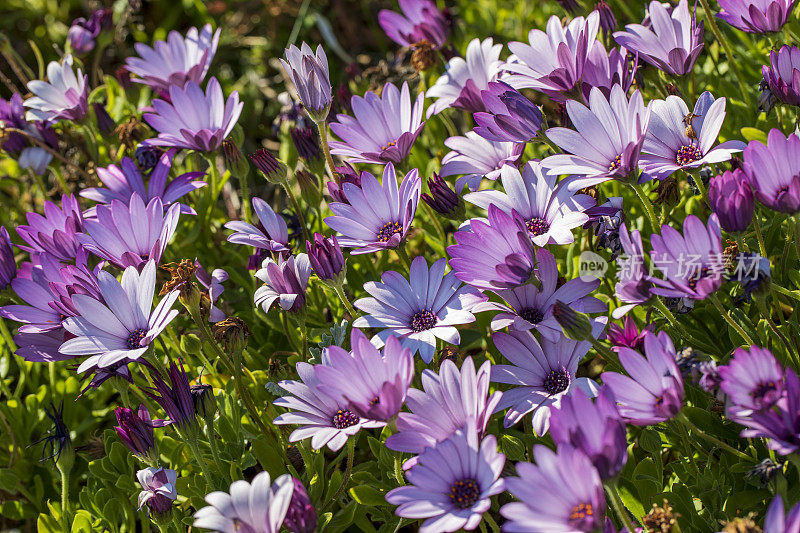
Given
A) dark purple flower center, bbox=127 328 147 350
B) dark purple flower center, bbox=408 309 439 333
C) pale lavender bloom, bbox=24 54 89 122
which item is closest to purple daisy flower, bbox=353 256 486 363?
dark purple flower center, bbox=408 309 439 333

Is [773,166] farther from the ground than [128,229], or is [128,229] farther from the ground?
[773,166]

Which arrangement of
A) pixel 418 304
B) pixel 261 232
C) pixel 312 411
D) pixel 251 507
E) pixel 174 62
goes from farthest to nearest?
pixel 174 62 < pixel 261 232 < pixel 418 304 < pixel 312 411 < pixel 251 507

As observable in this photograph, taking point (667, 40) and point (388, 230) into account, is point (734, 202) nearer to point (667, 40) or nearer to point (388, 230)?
point (667, 40)

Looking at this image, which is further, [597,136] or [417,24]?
[417,24]

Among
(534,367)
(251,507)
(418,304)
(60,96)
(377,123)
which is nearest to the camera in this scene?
(251,507)

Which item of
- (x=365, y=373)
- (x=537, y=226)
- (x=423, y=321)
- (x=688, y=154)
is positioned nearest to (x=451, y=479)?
(x=365, y=373)

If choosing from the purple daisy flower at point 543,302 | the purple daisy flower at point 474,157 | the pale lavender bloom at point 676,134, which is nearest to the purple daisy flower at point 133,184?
the purple daisy flower at point 474,157
